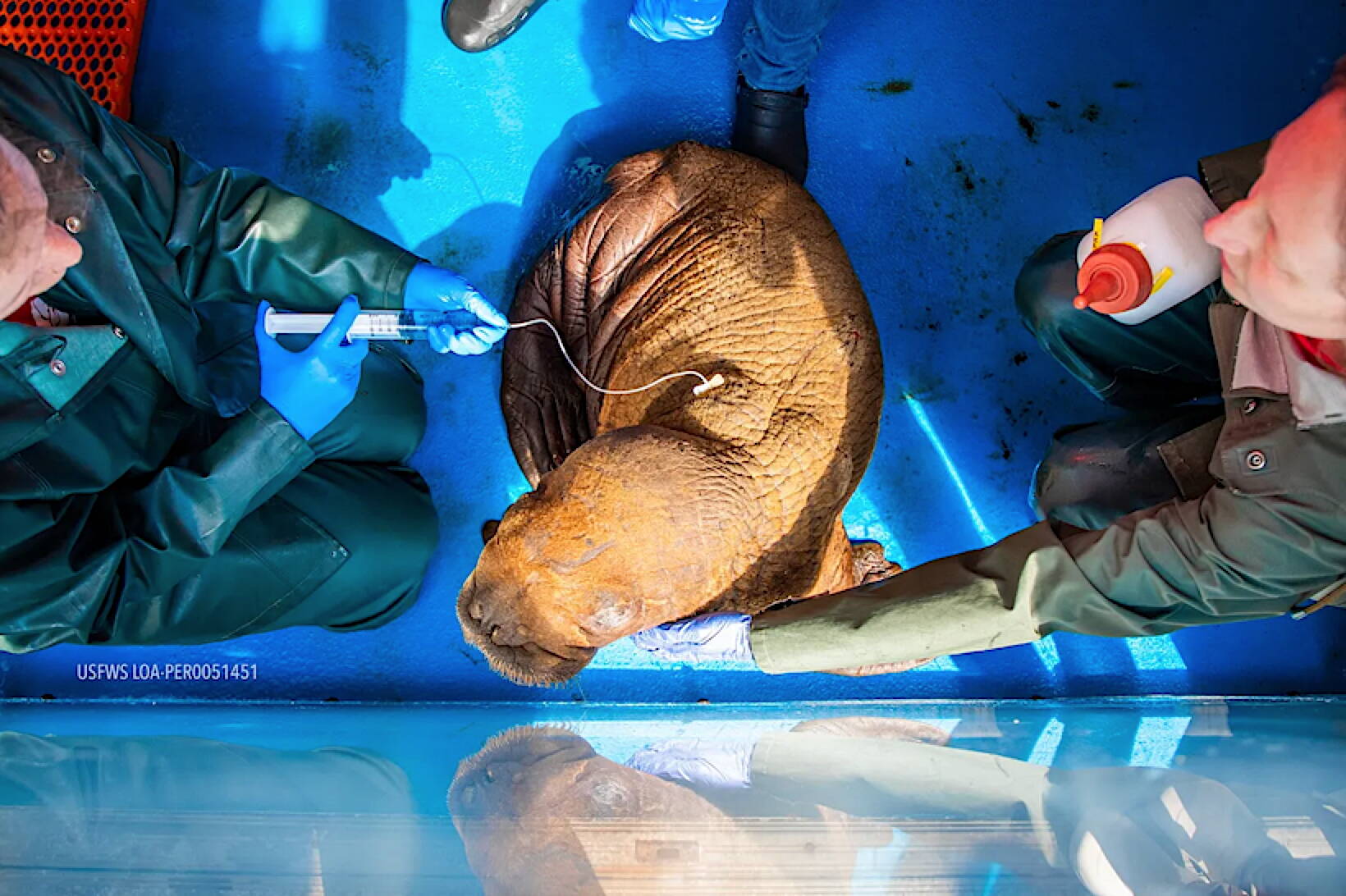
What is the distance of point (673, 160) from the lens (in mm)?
3383

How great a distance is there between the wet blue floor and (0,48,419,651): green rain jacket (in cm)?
86

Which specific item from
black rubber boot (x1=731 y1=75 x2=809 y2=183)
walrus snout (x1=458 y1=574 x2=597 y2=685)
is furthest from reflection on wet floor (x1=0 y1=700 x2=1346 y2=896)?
black rubber boot (x1=731 y1=75 x2=809 y2=183)

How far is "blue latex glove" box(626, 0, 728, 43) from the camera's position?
11.3ft

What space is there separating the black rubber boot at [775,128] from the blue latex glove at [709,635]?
1.62 metres

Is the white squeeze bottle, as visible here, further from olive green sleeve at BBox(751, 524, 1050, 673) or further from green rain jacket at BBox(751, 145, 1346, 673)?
olive green sleeve at BBox(751, 524, 1050, 673)

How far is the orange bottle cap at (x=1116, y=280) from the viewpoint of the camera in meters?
2.57

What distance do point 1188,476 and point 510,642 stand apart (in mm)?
1811

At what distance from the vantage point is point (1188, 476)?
2.75 m

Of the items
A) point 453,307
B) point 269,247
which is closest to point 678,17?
point 453,307

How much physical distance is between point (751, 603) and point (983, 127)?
2083 millimetres

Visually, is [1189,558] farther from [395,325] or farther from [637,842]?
[395,325]

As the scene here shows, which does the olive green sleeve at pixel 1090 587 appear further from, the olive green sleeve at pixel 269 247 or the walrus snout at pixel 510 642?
the olive green sleeve at pixel 269 247

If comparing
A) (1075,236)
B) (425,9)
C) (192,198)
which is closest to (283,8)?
(425,9)

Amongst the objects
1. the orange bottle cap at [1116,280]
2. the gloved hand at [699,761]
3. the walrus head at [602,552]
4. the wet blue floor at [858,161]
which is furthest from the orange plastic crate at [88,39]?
the orange bottle cap at [1116,280]
